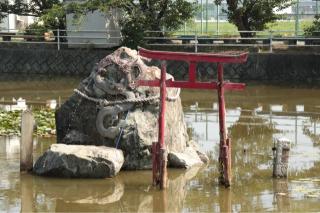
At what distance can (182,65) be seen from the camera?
26.3 m

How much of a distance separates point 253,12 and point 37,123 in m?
15.3

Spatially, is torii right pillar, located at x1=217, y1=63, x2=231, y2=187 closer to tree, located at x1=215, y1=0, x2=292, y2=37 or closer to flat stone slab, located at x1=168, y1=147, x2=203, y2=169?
flat stone slab, located at x1=168, y1=147, x2=203, y2=169

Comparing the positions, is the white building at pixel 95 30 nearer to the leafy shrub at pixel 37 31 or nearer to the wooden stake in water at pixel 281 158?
the leafy shrub at pixel 37 31

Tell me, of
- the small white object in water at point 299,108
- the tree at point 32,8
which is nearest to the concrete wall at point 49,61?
the tree at point 32,8

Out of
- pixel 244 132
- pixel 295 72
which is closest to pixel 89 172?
pixel 244 132

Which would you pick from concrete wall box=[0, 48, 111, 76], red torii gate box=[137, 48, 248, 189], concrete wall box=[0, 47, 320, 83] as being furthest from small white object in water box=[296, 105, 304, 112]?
concrete wall box=[0, 48, 111, 76]

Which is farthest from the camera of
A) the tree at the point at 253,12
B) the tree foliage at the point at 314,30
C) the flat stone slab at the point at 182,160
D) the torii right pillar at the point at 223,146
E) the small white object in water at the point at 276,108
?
the tree at the point at 253,12

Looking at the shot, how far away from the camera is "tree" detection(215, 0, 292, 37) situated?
27.6 meters

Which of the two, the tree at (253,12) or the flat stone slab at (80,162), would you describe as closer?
the flat stone slab at (80,162)

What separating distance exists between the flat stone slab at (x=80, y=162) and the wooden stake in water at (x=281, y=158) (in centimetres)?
238

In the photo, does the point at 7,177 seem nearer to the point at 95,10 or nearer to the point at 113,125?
the point at 113,125

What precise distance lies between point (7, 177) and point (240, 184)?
3.52 m

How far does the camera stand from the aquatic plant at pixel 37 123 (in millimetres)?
14016

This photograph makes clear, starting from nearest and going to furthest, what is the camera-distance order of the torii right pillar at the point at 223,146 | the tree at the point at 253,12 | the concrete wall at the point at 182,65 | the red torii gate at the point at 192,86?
the red torii gate at the point at 192,86
the torii right pillar at the point at 223,146
the concrete wall at the point at 182,65
the tree at the point at 253,12
